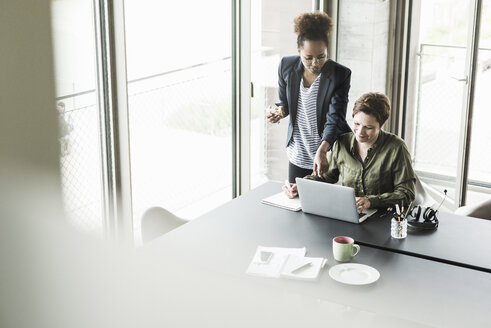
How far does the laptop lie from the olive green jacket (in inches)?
5.8

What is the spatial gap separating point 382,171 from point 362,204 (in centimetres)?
27

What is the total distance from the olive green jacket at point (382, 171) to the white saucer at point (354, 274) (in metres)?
0.59

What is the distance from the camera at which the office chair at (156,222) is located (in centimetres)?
296

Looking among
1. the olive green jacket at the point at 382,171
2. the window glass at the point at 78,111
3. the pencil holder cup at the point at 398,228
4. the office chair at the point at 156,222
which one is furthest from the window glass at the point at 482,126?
the window glass at the point at 78,111

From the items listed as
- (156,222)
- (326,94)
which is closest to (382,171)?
(326,94)

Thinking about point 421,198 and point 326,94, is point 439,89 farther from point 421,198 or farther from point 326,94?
point 421,198

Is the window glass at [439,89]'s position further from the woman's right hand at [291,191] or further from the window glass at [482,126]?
the woman's right hand at [291,191]

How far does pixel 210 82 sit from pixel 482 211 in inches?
70.5

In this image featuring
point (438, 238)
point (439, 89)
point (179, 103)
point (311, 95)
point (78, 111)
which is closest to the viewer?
point (438, 238)

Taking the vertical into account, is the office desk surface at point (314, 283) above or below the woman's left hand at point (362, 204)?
below

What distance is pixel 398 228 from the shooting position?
253cm

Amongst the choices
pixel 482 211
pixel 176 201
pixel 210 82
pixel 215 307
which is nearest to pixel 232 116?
pixel 210 82

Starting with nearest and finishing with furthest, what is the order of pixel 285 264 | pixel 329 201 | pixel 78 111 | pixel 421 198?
pixel 285 264, pixel 329 201, pixel 78 111, pixel 421 198

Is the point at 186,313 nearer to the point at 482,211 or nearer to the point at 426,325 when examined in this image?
the point at 426,325
